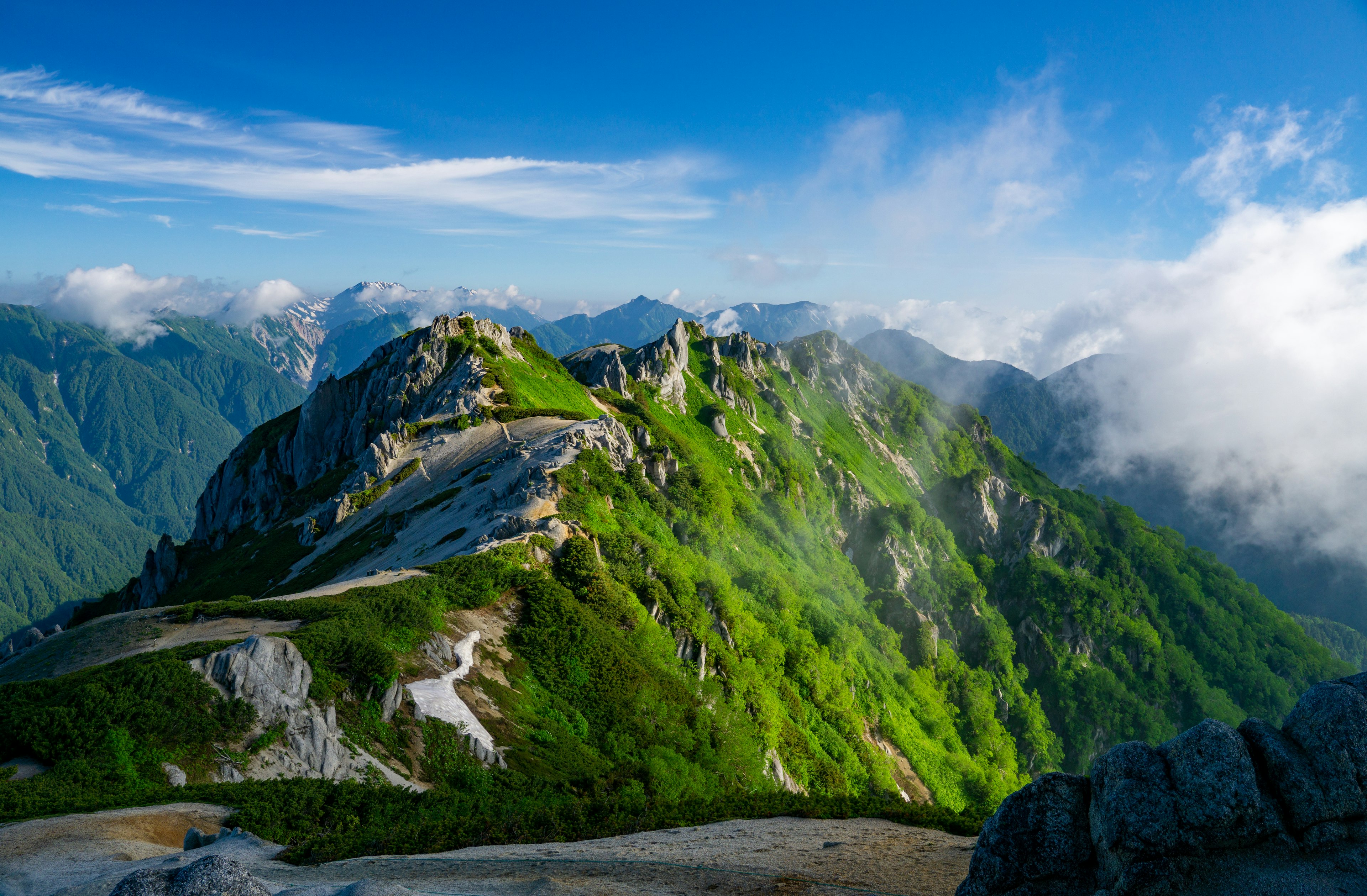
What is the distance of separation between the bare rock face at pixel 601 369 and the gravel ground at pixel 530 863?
129 meters

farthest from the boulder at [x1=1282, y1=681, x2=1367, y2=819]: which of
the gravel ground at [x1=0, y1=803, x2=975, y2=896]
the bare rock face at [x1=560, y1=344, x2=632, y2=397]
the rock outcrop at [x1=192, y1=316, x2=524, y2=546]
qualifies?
the bare rock face at [x1=560, y1=344, x2=632, y2=397]

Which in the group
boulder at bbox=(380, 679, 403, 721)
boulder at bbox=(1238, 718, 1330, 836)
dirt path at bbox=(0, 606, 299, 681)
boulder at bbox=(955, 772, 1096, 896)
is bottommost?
dirt path at bbox=(0, 606, 299, 681)

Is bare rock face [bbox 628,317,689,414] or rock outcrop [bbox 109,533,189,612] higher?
bare rock face [bbox 628,317,689,414]

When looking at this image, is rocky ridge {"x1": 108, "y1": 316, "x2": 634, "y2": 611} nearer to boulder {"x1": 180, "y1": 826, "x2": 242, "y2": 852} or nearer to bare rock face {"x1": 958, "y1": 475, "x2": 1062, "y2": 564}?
boulder {"x1": 180, "y1": 826, "x2": 242, "y2": 852}

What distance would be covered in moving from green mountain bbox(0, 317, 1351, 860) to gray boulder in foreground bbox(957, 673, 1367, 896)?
15.6 meters

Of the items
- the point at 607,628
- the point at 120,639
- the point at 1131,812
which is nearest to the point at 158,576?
the point at 120,639

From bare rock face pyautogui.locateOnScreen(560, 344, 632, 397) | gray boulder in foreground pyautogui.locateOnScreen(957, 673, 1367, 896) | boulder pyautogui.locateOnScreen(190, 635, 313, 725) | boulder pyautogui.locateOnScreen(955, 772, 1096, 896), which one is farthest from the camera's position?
bare rock face pyautogui.locateOnScreen(560, 344, 632, 397)

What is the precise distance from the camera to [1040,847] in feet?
53.8

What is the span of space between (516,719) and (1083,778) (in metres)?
33.3

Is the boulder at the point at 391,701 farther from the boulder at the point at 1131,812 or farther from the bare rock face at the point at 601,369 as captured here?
the bare rock face at the point at 601,369

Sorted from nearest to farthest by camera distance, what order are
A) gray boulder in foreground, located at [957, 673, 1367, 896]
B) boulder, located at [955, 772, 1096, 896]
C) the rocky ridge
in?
gray boulder in foreground, located at [957, 673, 1367, 896]
boulder, located at [955, 772, 1096, 896]
the rocky ridge

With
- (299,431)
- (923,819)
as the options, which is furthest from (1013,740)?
(299,431)

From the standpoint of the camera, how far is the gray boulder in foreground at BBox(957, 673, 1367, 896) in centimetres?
1473

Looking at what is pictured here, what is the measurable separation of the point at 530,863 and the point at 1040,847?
1523 cm
